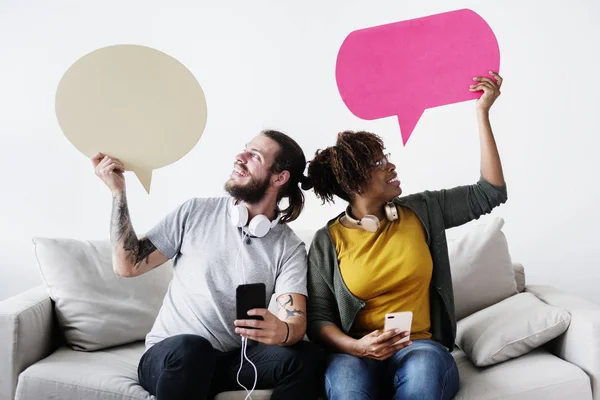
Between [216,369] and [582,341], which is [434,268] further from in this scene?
[216,369]

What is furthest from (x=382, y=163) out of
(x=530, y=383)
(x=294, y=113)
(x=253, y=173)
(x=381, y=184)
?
(x=294, y=113)

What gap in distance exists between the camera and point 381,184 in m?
1.97

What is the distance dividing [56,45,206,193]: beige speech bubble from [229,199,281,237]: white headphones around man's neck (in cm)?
24

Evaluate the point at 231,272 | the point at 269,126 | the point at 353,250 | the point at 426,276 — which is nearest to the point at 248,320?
the point at 231,272

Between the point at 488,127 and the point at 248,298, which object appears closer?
the point at 248,298

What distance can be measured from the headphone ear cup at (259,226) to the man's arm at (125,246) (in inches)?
12.8

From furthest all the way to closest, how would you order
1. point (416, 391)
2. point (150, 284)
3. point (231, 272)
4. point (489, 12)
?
point (489, 12), point (150, 284), point (231, 272), point (416, 391)

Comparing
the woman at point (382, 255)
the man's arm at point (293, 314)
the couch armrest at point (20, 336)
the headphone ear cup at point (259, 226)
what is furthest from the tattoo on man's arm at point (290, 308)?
the couch armrest at point (20, 336)

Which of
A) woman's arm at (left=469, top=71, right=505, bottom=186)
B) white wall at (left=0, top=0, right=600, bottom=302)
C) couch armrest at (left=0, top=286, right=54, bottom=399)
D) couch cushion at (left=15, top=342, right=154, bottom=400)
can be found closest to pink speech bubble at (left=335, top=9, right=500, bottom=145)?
woman's arm at (left=469, top=71, right=505, bottom=186)

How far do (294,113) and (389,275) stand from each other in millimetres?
1173

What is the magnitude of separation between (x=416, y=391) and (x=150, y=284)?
3.73 ft

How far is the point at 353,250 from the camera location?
1962mm

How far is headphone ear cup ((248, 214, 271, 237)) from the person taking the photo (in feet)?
6.26

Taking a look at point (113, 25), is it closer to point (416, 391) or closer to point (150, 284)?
point (150, 284)
